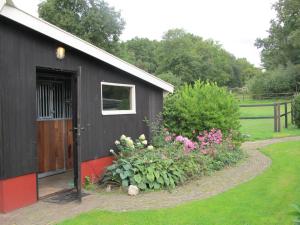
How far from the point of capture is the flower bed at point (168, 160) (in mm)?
7805

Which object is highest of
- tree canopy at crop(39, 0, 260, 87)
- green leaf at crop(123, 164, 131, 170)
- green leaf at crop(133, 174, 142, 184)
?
tree canopy at crop(39, 0, 260, 87)

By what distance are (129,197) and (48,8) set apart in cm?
3936

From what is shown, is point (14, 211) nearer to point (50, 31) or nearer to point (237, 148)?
point (50, 31)

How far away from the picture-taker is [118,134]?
944cm

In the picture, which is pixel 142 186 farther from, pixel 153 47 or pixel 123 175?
pixel 153 47

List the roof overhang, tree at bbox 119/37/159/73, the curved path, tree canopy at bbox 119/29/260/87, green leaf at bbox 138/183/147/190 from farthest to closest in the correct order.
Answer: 1. tree at bbox 119/37/159/73
2. tree canopy at bbox 119/29/260/87
3. green leaf at bbox 138/183/147/190
4. the roof overhang
5. the curved path

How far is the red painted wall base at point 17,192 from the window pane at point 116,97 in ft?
9.33

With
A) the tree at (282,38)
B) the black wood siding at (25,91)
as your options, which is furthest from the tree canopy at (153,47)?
the black wood siding at (25,91)

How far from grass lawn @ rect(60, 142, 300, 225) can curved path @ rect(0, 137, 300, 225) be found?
1.03 feet

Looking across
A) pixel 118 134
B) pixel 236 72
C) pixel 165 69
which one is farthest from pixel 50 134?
pixel 236 72

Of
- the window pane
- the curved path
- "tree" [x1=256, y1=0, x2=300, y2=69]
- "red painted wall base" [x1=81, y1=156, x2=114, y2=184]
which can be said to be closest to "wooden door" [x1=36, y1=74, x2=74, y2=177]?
"red painted wall base" [x1=81, y1=156, x2=114, y2=184]

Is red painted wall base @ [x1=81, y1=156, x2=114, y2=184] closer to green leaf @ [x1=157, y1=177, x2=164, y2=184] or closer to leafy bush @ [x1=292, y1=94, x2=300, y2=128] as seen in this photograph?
green leaf @ [x1=157, y1=177, x2=164, y2=184]

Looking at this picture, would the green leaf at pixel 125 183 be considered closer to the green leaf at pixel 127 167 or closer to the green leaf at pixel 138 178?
the green leaf at pixel 138 178

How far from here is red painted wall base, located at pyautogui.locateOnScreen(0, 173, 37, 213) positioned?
250 inches
